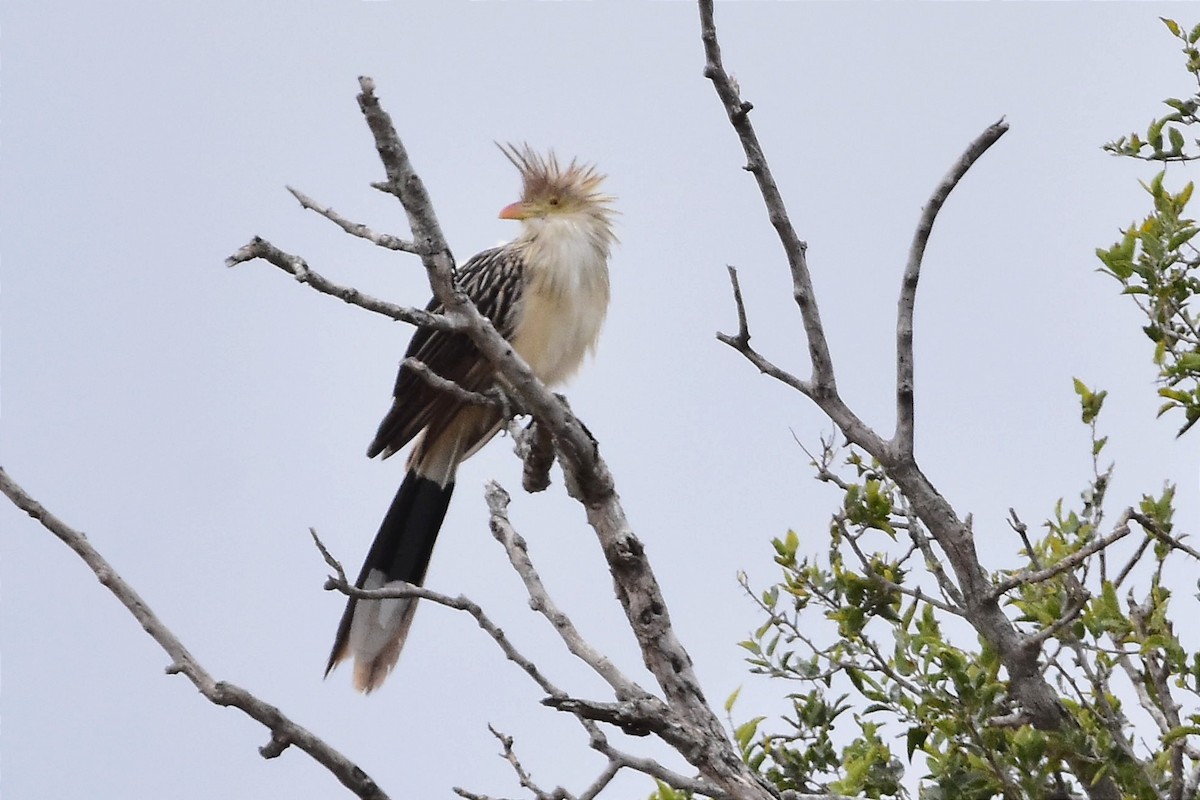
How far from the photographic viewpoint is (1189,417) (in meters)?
3.11

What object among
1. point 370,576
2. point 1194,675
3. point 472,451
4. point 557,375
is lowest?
point 1194,675

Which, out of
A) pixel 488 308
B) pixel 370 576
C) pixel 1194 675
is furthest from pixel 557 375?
pixel 1194 675

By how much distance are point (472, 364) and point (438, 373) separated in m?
0.13

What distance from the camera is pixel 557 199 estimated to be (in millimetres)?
5406

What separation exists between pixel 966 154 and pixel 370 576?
2732 mm

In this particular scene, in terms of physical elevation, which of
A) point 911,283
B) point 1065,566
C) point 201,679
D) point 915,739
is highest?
point 911,283

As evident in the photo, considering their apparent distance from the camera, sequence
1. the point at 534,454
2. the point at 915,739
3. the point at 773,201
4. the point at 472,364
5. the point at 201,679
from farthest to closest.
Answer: the point at 472,364
the point at 534,454
the point at 915,739
the point at 773,201
the point at 201,679

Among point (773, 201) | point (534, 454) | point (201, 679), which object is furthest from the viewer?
point (534, 454)

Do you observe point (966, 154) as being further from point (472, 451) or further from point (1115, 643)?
point (472, 451)

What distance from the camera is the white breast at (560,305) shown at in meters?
4.84

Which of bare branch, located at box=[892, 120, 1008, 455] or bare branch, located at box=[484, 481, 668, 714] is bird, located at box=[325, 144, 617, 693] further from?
bare branch, located at box=[892, 120, 1008, 455]

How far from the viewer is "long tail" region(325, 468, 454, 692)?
436 cm

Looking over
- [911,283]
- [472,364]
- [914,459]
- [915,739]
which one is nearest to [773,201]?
[911,283]

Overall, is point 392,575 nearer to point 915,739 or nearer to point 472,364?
point 472,364
